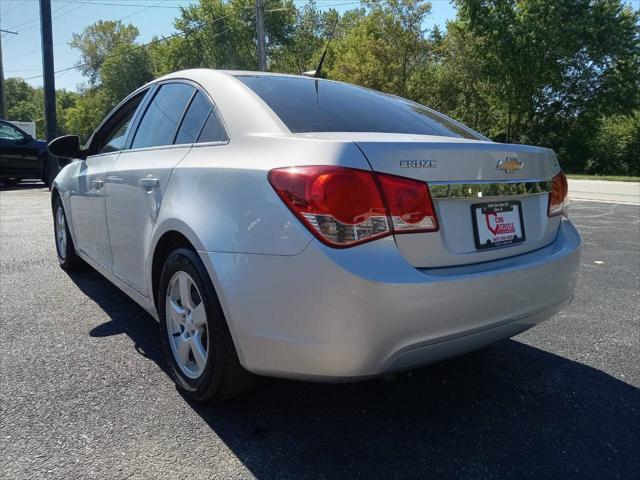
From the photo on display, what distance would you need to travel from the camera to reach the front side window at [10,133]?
13.9 metres

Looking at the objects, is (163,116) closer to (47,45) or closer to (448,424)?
(448,424)

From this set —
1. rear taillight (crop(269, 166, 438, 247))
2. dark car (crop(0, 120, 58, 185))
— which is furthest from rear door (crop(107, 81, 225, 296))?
dark car (crop(0, 120, 58, 185))

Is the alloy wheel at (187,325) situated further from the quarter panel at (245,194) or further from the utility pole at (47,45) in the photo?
the utility pole at (47,45)

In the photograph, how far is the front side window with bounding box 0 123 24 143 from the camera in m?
13.9

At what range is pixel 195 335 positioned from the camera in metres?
2.42

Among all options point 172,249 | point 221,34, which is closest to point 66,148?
point 172,249

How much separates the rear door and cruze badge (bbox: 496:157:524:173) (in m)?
1.35

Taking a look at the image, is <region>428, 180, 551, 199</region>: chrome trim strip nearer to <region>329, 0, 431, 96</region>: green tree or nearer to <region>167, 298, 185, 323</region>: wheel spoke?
<region>167, 298, 185, 323</region>: wheel spoke

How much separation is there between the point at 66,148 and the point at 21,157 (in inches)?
461

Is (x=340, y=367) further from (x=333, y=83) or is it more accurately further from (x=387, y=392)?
(x=333, y=83)

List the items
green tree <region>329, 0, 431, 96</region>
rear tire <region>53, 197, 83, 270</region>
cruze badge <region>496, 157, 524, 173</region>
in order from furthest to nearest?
green tree <region>329, 0, 431, 96</region> → rear tire <region>53, 197, 83, 270</region> → cruze badge <region>496, 157, 524, 173</region>

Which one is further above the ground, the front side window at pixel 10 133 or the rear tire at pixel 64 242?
the front side window at pixel 10 133

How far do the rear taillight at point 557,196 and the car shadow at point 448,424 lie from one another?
2.87 feet

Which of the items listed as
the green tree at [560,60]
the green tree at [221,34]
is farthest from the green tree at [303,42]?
the green tree at [560,60]
